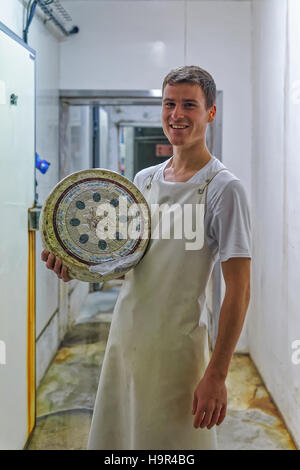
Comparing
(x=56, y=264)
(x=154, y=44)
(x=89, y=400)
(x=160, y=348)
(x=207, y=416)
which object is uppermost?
(x=154, y=44)

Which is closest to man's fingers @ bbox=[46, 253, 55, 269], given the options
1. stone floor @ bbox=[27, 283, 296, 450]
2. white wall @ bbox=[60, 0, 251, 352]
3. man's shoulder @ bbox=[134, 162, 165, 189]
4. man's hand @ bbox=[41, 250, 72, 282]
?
man's hand @ bbox=[41, 250, 72, 282]

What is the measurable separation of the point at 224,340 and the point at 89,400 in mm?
1102

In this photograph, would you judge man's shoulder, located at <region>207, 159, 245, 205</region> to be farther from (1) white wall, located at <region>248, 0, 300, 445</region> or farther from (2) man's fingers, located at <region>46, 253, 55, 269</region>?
(1) white wall, located at <region>248, 0, 300, 445</region>

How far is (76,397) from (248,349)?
109 cm

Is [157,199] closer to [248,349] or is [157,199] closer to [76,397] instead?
[76,397]

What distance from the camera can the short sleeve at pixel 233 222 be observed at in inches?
39.4

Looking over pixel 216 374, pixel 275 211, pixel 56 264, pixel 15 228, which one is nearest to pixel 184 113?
pixel 56 264

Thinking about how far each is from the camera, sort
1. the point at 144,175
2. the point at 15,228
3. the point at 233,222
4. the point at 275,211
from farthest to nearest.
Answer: the point at 275,211, the point at 15,228, the point at 144,175, the point at 233,222

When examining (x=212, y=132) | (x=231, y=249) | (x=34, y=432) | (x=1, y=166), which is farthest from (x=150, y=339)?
(x=212, y=132)

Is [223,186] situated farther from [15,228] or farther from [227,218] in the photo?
Answer: [15,228]

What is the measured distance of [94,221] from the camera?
1.11 m

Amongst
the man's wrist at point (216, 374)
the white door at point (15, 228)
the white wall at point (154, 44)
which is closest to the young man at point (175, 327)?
the man's wrist at point (216, 374)

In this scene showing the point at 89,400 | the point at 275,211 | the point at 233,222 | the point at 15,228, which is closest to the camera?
the point at 233,222

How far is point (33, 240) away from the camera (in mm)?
1776
